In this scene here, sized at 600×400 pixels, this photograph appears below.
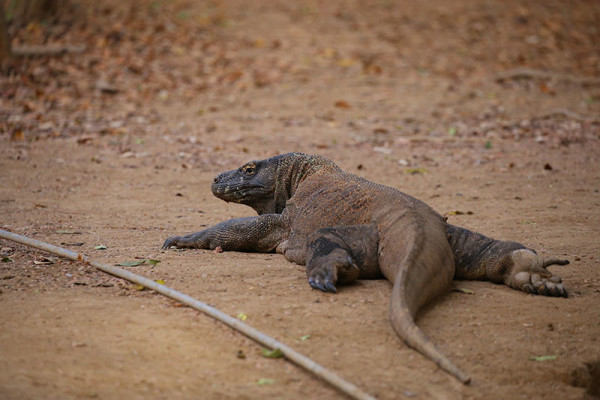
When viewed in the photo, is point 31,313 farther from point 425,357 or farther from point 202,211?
point 202,211

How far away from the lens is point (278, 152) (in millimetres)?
8336

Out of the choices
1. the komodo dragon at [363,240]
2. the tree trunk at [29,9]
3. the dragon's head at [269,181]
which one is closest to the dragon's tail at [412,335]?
the komodo dragon at [363,240]

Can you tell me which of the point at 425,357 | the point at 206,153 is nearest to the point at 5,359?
the point at 425,357

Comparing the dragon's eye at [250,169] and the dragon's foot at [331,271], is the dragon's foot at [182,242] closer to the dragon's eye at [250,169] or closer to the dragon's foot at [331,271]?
the dragon's eye at [250,169]

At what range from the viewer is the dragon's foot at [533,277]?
12.5ft

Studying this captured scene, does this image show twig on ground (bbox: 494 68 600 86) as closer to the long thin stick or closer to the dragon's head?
the dragon's head

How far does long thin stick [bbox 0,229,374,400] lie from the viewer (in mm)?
2738

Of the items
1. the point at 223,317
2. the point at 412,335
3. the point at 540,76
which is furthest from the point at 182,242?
the point at 540,76

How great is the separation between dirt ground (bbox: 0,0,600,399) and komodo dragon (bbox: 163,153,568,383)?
0.10 meters

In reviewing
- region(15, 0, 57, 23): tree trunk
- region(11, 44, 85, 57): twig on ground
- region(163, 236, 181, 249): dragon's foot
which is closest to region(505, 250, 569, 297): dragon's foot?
region(163, 236, 181, 249): dragon's foot

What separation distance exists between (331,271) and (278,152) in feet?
15.5

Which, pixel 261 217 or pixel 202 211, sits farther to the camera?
pixel 202 211

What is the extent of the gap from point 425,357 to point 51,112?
856 centimetres

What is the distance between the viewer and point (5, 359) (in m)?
2.93
